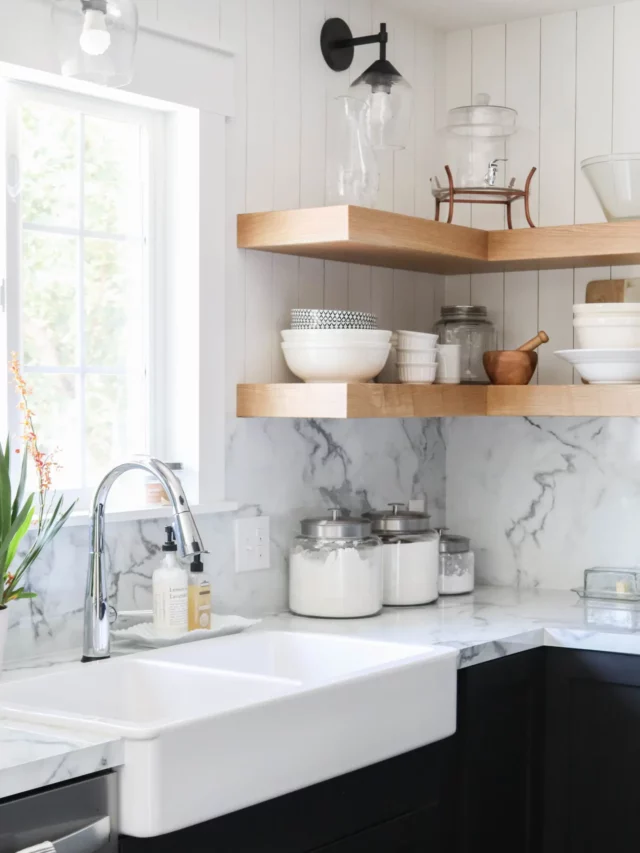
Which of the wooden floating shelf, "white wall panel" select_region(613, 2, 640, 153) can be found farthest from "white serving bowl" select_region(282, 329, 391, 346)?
"white wall panel" select_region(613, 2, 640, 153)

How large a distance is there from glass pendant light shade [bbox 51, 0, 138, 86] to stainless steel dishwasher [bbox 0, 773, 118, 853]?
1.12 metres

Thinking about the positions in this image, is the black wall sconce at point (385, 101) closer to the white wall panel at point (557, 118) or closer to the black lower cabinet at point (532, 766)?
the white wall panel at point (557, 118)

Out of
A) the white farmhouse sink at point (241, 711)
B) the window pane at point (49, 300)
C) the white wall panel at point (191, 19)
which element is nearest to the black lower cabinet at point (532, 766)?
the white farmhouse sink at point (241, 711)

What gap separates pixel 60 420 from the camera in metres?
2.55

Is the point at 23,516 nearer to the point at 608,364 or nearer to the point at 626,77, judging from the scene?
the point at 608,364

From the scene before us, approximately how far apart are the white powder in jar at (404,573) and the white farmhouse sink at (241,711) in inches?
17.0

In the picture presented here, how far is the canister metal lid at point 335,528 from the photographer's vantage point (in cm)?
284

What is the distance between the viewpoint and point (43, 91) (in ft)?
8.09

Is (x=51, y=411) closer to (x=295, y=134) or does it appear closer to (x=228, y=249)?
(x=228, y=249)

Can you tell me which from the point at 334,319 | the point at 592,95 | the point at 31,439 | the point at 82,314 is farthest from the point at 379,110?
the point at 31,439

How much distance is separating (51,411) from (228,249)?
561mm

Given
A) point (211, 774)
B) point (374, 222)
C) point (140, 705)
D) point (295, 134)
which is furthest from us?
point (295, 134)

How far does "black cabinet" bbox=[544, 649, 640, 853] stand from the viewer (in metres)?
2.65

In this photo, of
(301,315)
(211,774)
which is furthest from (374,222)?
(211,774)
